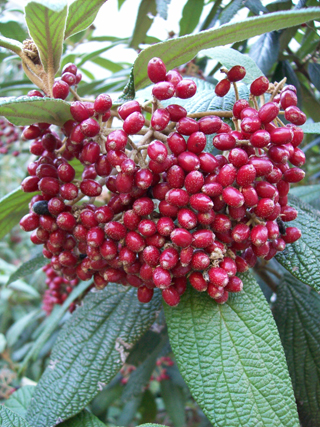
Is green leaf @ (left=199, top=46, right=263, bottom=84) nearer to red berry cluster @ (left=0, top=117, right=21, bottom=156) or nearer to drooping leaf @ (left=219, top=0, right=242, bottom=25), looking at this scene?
drooping leaf @ (left=219, top=0, right=242, bottom=25)

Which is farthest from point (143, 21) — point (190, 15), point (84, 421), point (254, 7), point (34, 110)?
point (84, 421)

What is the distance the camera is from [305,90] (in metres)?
1.92

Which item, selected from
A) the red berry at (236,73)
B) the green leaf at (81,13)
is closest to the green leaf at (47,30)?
the green leaf at (81,13)

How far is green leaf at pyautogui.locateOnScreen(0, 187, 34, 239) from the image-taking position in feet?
3.96

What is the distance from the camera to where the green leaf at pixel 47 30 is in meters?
0.90

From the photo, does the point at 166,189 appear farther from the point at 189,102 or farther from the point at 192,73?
the point at 192,73

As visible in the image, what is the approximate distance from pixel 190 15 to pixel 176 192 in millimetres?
1765

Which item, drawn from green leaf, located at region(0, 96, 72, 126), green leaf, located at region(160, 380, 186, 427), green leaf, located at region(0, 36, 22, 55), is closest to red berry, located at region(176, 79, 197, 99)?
green leaf, located at region(0, 96, 72, 126)

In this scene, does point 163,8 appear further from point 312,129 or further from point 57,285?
point 57,285

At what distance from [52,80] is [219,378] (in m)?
0.94

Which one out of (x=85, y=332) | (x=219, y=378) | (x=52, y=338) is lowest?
(x=52, y=338)

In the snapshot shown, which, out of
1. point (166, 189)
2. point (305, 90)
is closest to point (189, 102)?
point (166, 189)

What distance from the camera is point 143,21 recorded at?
210cm

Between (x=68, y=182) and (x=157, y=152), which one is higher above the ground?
(x=157, y=152)
